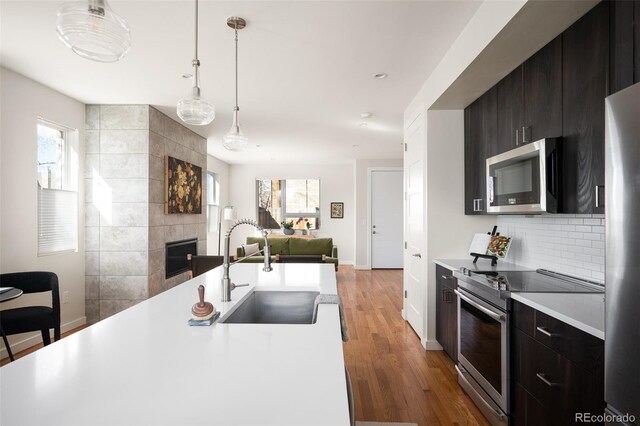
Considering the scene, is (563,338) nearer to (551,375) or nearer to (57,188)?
(551,375)

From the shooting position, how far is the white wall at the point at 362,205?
7637mm

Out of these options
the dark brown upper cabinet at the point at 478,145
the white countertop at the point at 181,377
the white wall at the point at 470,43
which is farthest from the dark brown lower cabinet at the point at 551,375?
the white wall at the point at 470,43

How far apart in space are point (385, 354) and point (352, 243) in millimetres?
5210

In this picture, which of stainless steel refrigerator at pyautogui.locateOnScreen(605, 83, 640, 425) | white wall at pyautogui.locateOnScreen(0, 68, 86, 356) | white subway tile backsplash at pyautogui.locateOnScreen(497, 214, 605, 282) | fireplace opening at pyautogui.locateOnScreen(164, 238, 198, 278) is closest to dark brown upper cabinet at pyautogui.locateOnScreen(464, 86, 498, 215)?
white subway tile backsplash at pyautogui.locateOnScreen(497, 214, 605, 282)

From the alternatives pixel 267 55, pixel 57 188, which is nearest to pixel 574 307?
pixel 267 55

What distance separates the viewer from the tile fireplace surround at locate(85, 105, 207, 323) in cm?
392

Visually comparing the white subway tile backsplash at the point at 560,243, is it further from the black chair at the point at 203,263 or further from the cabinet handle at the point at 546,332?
the black chair at the point at 203,263

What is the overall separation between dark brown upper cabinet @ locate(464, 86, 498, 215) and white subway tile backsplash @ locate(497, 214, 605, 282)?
14.1 inches

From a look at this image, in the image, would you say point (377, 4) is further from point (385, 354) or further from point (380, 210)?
point (380, 210)

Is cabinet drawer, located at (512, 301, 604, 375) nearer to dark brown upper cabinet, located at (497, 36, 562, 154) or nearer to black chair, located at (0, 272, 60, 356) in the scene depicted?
dark brown upper cabinet, located at (497, 36, 562, 154)

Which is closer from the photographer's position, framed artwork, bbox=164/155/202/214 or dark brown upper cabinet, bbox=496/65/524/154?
dark brown upper cabinet, bbox=496/65/524/154

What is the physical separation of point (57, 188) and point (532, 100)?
14.7 ft

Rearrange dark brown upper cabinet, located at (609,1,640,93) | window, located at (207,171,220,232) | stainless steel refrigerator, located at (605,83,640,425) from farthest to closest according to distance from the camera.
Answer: window, located at (207,171,220,232) → dark brown upper cabinet, located at (609,1,640,93) → stainless steel refrigerator, located at (605,83,640,425)

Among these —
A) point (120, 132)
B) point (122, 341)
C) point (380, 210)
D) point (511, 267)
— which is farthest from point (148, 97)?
point (380, 210)
